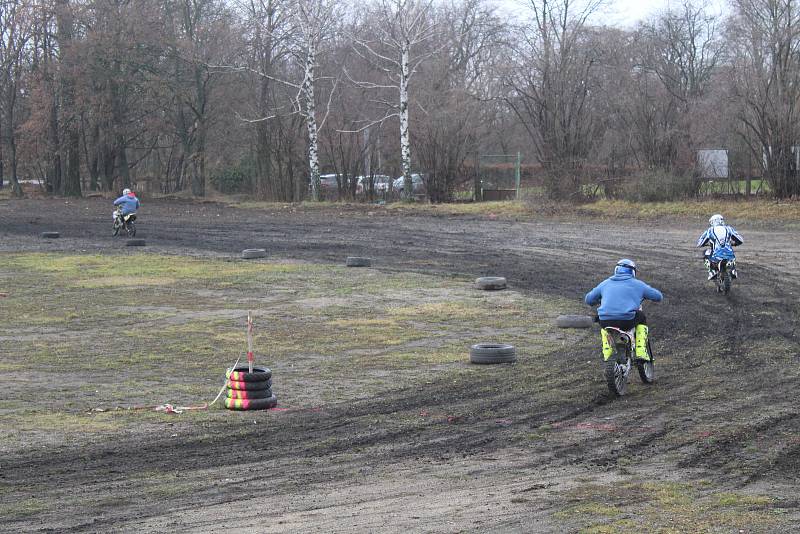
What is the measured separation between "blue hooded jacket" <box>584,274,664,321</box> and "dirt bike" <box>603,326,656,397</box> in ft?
0.63

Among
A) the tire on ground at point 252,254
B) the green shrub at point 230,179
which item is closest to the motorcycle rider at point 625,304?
the tire on ground at point 252,254

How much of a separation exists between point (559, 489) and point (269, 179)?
165ft

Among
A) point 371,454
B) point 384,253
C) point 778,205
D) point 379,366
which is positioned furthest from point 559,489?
point 778,205

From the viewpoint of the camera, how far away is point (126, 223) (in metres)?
36.5

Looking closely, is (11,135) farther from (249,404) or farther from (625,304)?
(625,304)

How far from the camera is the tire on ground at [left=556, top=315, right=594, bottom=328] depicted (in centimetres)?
1781

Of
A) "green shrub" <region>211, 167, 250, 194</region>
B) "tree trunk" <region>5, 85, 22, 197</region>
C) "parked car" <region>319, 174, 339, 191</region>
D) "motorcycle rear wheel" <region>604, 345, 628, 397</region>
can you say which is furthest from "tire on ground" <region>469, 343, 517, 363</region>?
"tree trunk" <region>5, 85, 22, 197</region>

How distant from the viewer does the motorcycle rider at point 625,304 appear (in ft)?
43.0

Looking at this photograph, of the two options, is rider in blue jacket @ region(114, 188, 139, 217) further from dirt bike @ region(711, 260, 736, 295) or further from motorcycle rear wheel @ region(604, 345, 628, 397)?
motorcycle rear wheel @ region(604, 345, 628, 397)

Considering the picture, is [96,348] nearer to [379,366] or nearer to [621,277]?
[379,366]

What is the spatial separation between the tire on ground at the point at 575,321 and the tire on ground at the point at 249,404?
7.17 meters

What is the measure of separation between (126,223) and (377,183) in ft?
61.8

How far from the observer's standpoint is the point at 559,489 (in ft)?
28.0

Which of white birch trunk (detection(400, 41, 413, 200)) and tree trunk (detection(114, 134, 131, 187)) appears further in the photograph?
tree trunk (detection(114, 134, 131, 187))
